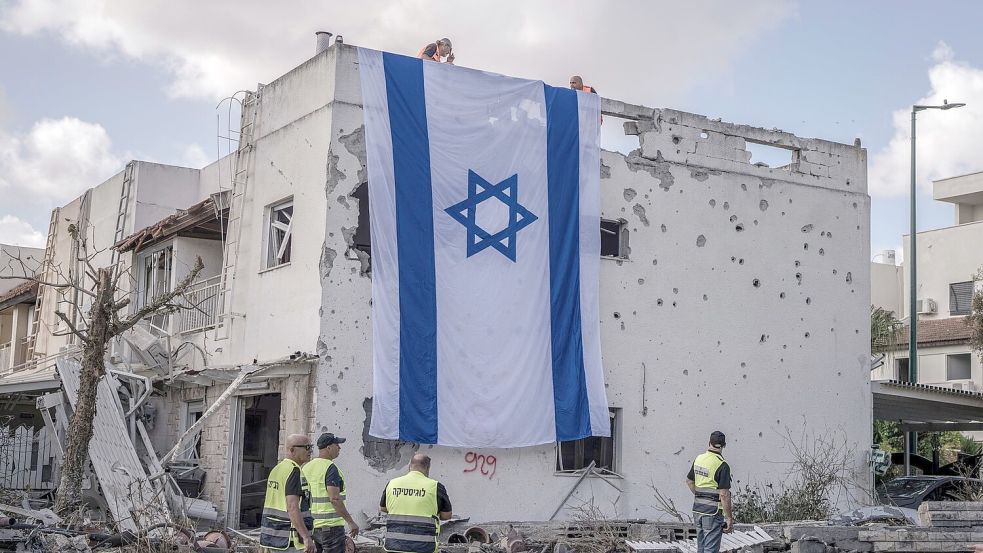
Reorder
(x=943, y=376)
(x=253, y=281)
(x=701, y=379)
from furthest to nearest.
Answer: (x=943, y=376) → (x=701, y=379) → (x=253, y=281)

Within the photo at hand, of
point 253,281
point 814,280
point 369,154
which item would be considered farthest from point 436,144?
point 814,280

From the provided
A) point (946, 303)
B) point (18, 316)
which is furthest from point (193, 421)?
point (946, 303)

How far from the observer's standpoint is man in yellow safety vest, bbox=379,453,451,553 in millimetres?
9547

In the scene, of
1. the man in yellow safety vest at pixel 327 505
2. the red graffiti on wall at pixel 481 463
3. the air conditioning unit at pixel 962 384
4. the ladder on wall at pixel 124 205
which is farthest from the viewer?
the air conditioning unit at pixel 962 384

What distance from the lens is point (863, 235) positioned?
20.6 metres

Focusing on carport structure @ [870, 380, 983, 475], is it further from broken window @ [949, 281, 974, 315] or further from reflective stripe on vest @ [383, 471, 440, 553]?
broken window @ [949, 281, 974, 315]

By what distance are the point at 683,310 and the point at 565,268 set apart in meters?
2.50

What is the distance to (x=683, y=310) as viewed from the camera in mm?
18453

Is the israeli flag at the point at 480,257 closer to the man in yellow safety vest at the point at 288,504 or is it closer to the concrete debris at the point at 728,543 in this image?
the concrete debris at the point at 728,543

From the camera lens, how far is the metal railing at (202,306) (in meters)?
18.5

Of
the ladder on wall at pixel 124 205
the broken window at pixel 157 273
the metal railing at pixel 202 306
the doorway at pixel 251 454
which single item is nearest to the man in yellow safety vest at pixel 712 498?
the doorway at pixel 251 454

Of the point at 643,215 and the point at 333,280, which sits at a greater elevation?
the point at 643,215

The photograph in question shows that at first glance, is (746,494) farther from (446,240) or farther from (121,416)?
(121,416)

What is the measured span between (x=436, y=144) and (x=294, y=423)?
4386mm
